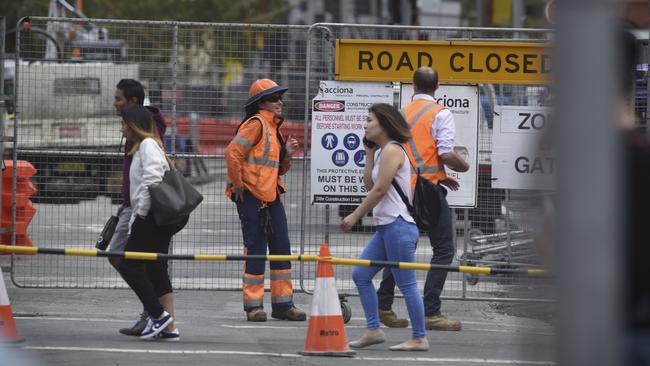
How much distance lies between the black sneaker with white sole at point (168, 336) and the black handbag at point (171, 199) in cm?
79

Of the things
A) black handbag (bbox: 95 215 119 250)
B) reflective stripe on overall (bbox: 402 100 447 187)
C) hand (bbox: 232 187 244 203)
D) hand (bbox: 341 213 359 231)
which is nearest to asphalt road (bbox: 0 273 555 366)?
black handbag (bbox: 95 215 119 250)

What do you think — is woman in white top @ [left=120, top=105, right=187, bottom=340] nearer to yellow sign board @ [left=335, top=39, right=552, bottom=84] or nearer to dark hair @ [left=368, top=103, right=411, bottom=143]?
dark hair @ [left=368, top=103, right=411, bottom=143]

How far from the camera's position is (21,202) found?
39.1 ft

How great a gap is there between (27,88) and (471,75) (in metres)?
4.21

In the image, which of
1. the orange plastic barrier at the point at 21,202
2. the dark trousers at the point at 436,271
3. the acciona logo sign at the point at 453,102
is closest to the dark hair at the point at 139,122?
the dark trousers at the point at 436,271

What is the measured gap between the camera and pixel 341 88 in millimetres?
10367

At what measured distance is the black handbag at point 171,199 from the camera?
7988 millimetres

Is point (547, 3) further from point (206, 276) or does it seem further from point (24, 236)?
point (24, 236)

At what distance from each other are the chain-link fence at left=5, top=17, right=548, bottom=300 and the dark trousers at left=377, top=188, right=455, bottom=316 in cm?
117

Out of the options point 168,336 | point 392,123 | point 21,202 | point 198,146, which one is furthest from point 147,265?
point 21,202

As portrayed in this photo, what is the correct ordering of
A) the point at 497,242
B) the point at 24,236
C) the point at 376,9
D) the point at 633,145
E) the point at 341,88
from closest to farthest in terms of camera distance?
the point at 633,145
the point at 341,88
the point at 497,242
the point at 24,236
the point at 376,9

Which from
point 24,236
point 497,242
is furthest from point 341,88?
point 24,236

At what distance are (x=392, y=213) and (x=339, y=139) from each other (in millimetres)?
2575

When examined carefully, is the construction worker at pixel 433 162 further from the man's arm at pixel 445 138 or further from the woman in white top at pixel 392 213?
the woman in white top at pixel 392 213
